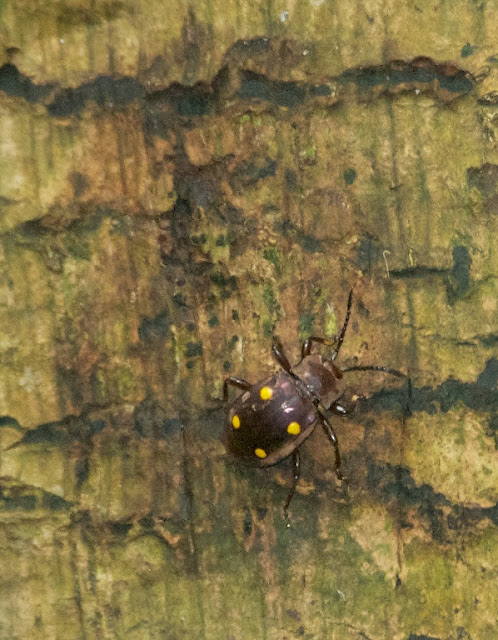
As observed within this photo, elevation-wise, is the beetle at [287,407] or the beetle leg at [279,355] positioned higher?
the beetle leg at [279,355]

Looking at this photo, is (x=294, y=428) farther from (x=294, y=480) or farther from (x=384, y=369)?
(x=384, y=369)

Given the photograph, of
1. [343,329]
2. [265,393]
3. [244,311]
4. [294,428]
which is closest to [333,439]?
[294,428]

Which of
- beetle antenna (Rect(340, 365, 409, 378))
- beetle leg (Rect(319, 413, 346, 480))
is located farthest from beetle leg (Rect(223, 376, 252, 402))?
beetle antenna (Rect(340, 365, 409, 378))

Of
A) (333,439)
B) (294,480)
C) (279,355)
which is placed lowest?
(294,480)

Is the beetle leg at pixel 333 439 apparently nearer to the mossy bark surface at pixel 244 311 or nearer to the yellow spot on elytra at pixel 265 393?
the mossy bark surface at pixel 244 311

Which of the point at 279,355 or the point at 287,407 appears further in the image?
the point at 287,407

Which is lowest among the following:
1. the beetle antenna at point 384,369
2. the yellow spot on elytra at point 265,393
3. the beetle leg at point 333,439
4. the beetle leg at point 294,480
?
the beetle leg at point 294,480

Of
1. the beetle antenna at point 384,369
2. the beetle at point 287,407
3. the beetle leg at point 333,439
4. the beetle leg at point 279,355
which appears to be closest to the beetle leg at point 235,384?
the beetle at point 287,407
